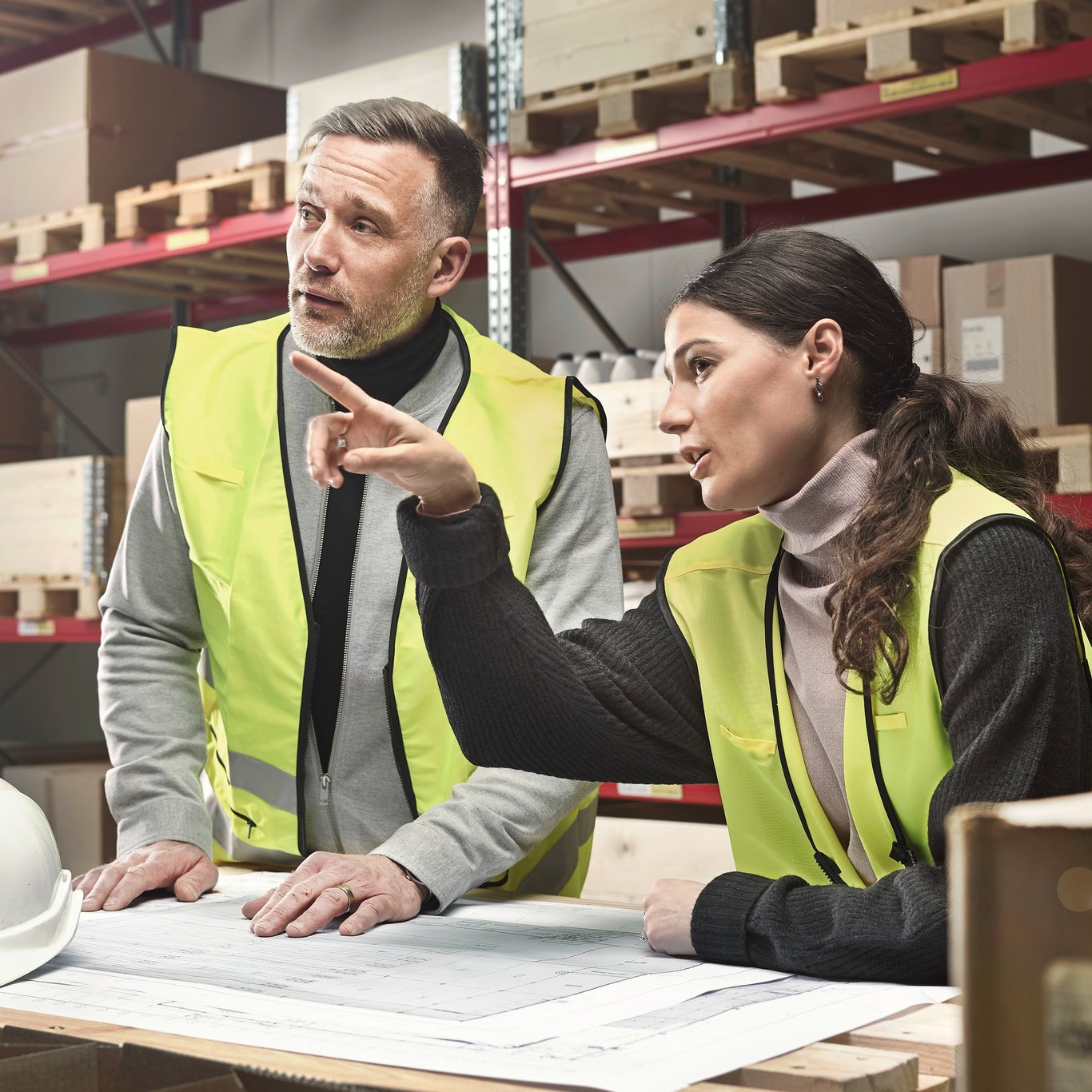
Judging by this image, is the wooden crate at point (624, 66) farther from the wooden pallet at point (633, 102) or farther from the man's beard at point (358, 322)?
the man's beard at point (358, 322)

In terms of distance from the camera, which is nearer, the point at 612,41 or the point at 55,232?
the point at 612,41

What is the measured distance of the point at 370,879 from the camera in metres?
1.92

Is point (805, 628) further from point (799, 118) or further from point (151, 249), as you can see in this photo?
point (151, 249)

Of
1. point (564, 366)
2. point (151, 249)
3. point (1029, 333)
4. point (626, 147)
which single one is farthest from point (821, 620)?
point (151, 249)

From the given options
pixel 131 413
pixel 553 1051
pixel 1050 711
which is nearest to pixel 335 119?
pixel 1050 711

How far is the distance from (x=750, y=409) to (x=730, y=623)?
0.96 ft

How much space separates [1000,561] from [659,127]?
332cm

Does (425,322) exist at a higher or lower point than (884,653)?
higher

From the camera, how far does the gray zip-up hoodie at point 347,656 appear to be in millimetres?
2182

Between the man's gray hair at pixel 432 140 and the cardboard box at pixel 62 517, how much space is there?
4001 mm

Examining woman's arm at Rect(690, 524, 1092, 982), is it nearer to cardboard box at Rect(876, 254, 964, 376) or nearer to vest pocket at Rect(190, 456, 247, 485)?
vest pocket at Rect(190, 456, 247, 485)

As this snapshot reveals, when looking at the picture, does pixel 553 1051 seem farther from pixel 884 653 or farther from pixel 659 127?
pixel 659 127

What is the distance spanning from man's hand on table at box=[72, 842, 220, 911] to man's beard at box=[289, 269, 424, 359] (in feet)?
2.65

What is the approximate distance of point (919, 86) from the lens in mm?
4066
